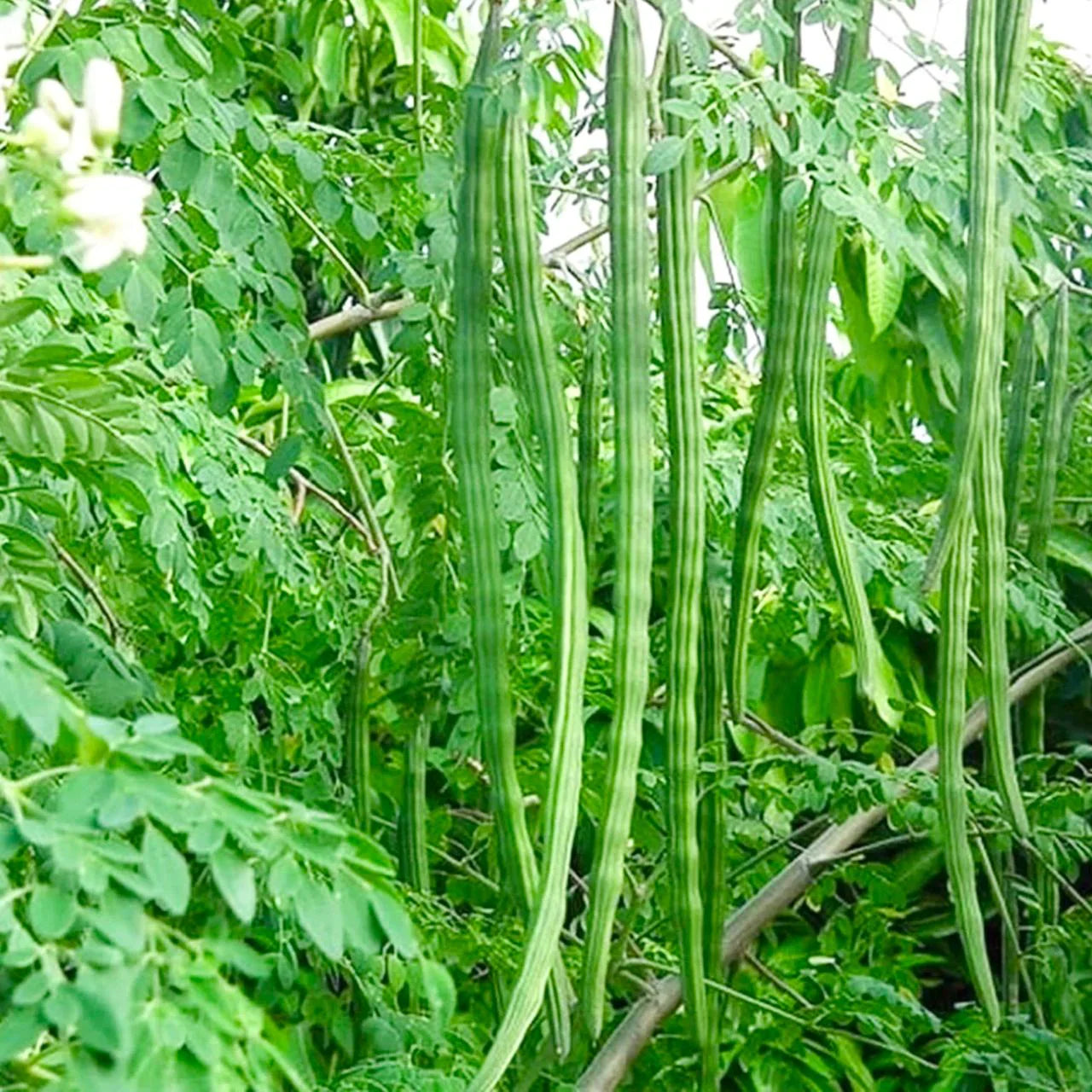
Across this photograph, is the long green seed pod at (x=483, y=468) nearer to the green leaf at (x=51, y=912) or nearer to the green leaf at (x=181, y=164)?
the green leaf at (x=181, y=164)

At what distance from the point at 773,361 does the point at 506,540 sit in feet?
1.11

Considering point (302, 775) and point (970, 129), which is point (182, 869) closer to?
point (970, 129)

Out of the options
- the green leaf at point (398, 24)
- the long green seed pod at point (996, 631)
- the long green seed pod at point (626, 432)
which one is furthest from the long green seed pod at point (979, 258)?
the green leaf at point (398, 24)

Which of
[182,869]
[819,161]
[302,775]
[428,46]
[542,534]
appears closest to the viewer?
[182,869]

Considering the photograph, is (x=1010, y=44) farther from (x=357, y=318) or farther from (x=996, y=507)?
(x=357, y=318)

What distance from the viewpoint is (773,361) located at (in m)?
1.67

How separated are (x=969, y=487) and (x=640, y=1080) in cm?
109

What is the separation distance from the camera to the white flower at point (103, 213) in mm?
948

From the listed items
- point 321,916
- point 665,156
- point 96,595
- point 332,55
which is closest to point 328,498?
point 96,595

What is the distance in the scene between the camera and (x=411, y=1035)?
1877mm

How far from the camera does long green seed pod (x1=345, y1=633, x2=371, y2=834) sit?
2.01 meters

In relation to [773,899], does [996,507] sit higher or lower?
higher

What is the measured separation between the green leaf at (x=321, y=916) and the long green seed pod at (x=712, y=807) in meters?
0.99

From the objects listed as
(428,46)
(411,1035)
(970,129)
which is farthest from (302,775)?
(428,46)
